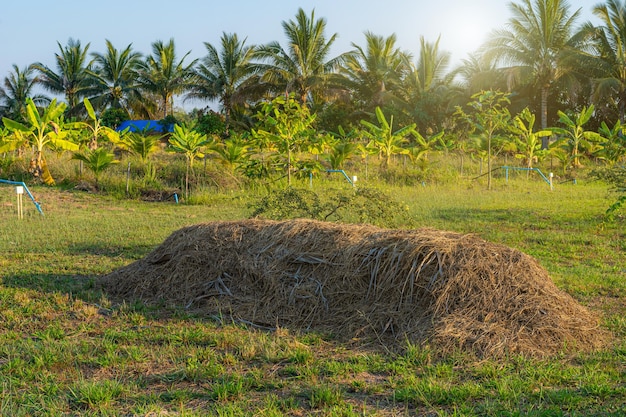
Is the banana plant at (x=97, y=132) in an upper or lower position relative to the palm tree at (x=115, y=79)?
lower

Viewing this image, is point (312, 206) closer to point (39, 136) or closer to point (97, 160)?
point (97, 160)

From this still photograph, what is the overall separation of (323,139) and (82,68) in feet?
110

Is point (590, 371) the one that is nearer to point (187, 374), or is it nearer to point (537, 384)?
point (537, 384)

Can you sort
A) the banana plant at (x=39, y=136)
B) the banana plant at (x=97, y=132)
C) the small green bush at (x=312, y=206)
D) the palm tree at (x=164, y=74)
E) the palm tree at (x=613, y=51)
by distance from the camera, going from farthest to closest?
the palm tree at (x=164, y=74)
the palm tree at (x=613, y=51)
the banana plant at (x=97, y=132)
the banana plant at (x=39, y=136)
the small green bush at (x=312, y=206)

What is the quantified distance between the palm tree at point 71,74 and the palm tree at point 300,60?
58.4 feet

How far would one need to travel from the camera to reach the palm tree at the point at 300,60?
34.1m

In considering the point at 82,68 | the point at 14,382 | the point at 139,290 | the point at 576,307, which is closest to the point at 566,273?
the point at 576,307

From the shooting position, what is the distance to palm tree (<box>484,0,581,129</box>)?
30172 millimetres

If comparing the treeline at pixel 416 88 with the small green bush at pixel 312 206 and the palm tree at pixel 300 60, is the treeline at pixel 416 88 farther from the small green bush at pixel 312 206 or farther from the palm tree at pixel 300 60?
the small green bush at pixel 312 206

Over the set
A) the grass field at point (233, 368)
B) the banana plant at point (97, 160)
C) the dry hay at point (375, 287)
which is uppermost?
the banana plant at point (97, 160)

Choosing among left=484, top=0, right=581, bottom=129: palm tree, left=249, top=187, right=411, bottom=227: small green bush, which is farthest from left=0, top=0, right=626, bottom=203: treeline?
left=249, top=187, right=411, bottom=227: small green bush

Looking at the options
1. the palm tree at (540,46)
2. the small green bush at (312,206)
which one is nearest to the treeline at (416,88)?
the palm tree at (540,46)

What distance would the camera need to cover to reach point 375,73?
3634 cm

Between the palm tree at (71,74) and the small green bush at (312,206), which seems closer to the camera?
the small green bush at (312,206)
